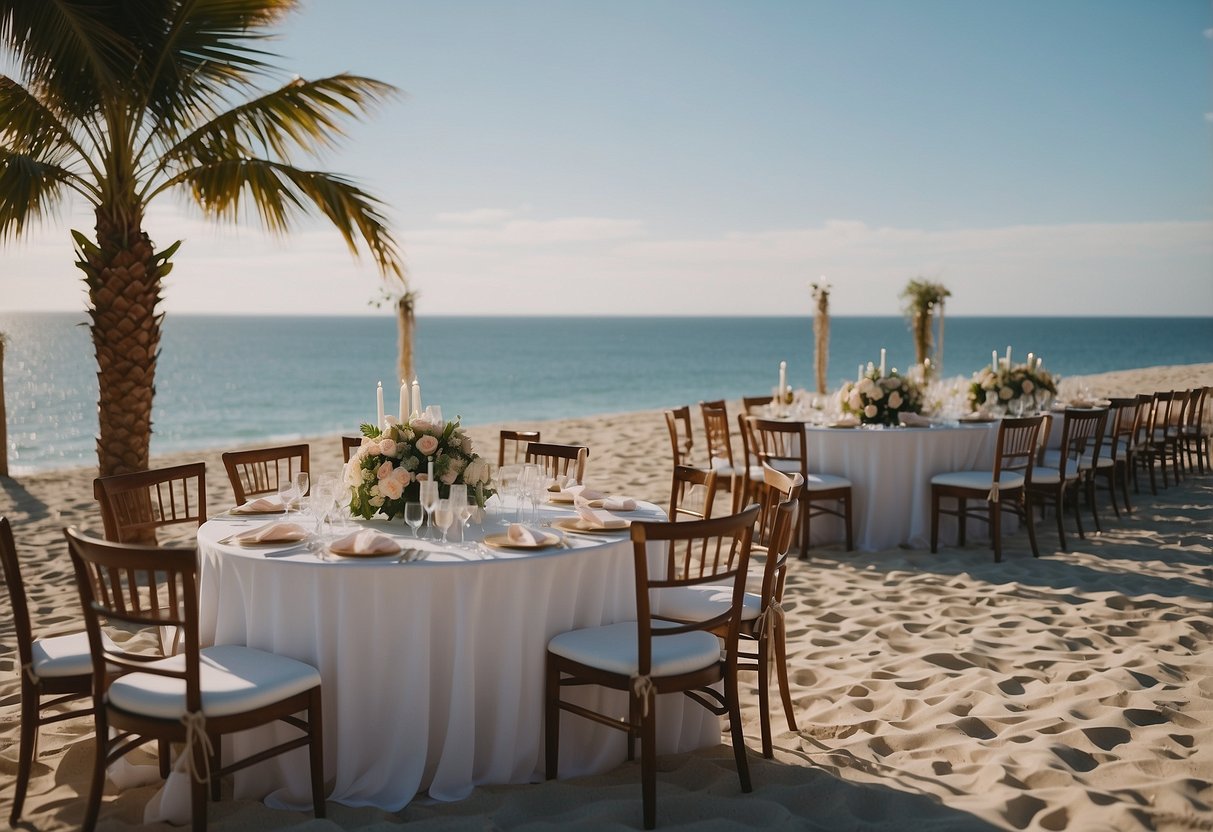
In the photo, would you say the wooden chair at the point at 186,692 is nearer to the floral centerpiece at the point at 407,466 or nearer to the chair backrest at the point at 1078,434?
the floral centerpiece at the point at 407,466

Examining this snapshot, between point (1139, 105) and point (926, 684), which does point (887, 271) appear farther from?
point (926, 684)

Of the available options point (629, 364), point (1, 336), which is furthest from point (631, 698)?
point (629, 364)

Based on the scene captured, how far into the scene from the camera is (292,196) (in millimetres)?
6273

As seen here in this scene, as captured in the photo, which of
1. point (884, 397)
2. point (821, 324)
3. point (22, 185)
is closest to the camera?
point (22, 185)

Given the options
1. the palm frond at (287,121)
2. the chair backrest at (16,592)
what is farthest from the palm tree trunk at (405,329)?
the chair backrest at (16,592)

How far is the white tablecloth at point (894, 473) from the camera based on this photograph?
7.49m

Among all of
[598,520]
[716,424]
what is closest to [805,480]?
[716,424]

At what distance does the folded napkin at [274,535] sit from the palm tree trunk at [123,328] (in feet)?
11.2

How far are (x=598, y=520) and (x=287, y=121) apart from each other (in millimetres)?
4468

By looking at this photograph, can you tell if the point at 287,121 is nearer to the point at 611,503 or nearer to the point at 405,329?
the point at 611,503

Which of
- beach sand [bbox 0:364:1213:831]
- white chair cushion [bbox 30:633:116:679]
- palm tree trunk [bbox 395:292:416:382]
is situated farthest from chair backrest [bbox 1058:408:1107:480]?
palm tree trunk [bbox 395:292:416:382]

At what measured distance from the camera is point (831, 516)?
7.74 m

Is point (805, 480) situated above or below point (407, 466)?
below

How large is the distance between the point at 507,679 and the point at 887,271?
48.9 meters
